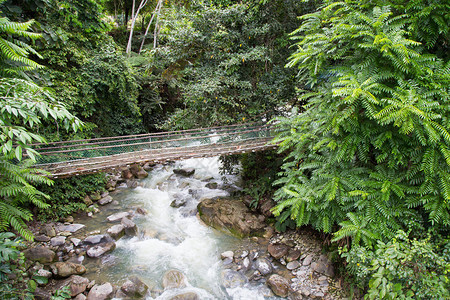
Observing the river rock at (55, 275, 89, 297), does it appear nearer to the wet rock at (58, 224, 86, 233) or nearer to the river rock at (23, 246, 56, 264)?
the river rock at (23, 246, 56, 264)

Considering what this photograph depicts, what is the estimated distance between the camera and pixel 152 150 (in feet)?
18.2

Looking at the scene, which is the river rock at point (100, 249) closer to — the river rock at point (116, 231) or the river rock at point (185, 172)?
the river rock at point (116, 231)

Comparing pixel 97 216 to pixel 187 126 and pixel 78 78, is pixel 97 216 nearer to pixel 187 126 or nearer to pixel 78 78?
pixel 187 126

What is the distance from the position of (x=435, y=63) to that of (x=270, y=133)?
3390 millimetres

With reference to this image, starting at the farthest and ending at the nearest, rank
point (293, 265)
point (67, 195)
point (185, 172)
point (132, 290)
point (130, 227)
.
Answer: point (185, 172) → point (67, 195) → point (130, 227) → point (293, 265) → point (132, 290)

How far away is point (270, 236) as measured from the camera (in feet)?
17.4

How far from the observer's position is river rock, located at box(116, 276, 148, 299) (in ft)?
12.6

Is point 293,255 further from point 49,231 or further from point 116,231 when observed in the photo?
point 49,231

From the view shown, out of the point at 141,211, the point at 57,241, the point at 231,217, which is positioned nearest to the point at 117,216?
the point at 141,211

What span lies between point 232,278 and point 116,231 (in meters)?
2.89

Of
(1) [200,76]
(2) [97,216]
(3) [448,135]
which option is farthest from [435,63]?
(2) [97,216]

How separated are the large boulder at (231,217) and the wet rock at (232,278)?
1.01 metres

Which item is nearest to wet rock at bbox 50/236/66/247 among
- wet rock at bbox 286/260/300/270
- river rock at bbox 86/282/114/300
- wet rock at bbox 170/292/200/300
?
river rock at bbox 86/282/114/300

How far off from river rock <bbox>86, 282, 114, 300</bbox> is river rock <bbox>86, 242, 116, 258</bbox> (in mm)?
884
